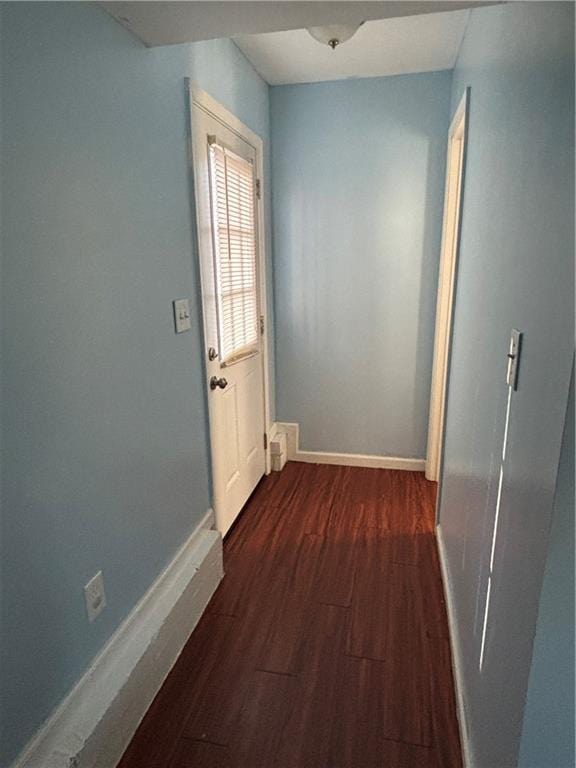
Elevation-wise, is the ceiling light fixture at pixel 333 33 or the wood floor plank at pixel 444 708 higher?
the ceiling light fixture at pixel 333 33

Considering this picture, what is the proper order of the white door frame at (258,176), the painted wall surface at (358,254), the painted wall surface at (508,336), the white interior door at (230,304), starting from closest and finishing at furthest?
the painted wall surface at (508,336), the white door frame at (258,176), the white interior door at (230,304), the painted wall surface at (358,254)

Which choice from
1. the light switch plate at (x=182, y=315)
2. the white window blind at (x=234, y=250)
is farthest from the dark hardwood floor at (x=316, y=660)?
the light switch plate at (x=182, y=315)

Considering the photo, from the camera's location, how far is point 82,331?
121 centimetres

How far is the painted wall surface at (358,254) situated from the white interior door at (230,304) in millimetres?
390

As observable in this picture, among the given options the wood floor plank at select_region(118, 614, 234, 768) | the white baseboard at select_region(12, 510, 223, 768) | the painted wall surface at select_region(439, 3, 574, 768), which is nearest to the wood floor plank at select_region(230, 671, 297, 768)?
the wood floor plank at select_region(118, 614, 234, 768)

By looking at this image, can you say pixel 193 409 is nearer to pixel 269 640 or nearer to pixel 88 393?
pixel 88 393

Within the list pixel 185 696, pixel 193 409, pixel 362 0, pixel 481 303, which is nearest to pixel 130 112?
pixel 362 0

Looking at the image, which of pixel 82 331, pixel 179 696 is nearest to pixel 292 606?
pixel 179 696

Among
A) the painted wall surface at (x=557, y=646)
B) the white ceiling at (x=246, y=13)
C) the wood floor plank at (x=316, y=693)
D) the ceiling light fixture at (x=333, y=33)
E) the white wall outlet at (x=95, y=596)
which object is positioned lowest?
the wood floor plank at (x=316, y=693)

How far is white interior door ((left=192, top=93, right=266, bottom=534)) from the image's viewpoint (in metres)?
1.94

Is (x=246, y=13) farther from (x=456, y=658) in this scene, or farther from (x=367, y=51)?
(x=456, y=658)

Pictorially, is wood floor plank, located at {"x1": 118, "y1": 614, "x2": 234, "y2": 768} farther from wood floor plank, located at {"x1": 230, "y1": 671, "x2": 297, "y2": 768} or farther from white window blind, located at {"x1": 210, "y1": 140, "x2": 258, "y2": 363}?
white window blind, located at {"x1": 210, "y1": 140, "x2": 258, "y2": 363}

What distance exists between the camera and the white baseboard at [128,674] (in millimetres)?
1127

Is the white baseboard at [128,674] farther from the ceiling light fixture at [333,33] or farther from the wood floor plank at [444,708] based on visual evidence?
the ceiling light fixture at [333,33]
